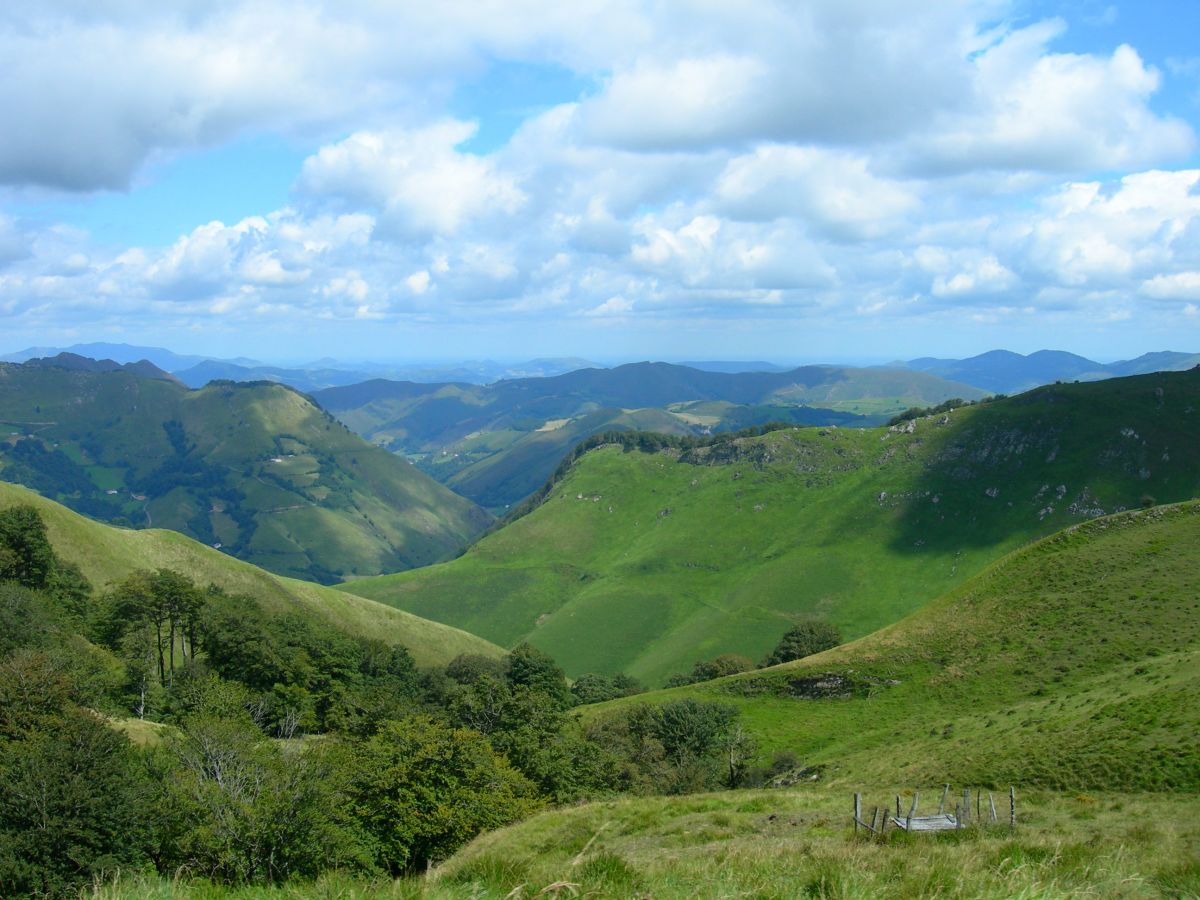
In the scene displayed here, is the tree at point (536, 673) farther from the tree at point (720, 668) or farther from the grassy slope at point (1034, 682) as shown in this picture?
the tree at point (720, 668)

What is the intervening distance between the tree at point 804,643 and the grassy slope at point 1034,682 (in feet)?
89.5

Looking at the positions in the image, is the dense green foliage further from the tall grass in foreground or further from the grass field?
the tall grass in foreground

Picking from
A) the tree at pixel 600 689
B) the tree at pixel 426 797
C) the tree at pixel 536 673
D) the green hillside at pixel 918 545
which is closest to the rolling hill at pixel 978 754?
the tree at pixel 426 797

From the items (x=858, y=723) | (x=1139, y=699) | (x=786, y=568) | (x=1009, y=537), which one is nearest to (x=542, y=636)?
(x=786, y=568)

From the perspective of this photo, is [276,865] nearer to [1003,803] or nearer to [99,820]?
[99,820]

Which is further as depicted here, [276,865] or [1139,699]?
[1139,699]

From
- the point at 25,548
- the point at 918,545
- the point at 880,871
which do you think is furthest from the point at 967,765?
the point at 918,545

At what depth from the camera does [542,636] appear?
180 m

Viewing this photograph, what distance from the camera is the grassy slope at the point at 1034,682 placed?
119 ft

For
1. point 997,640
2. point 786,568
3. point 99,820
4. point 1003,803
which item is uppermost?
point 99,820

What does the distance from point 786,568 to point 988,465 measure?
6049 centimetres

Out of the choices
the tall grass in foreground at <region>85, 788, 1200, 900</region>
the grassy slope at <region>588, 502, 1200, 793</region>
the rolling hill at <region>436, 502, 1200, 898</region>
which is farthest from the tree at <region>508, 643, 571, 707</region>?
the tall grass in foreground at <region>85, 788, 1200, 900</region>

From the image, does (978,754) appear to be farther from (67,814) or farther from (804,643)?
(804,643)

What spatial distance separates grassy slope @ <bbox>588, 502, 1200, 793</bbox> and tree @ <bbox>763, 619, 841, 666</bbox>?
2728 centimetres
